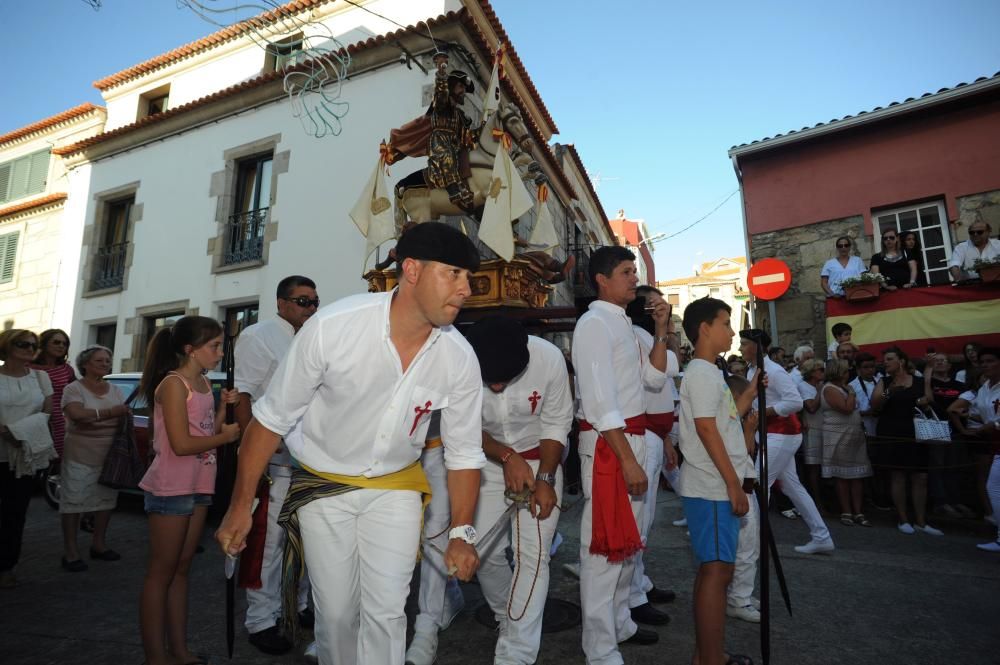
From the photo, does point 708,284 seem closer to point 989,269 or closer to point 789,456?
point 989,269

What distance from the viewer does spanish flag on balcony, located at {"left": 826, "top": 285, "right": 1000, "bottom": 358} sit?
304 inches

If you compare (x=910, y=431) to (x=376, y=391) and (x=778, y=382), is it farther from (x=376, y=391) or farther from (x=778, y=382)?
(x=376, y=391)

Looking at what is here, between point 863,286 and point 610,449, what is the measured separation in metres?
8.10

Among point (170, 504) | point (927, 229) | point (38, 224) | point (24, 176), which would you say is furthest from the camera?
point (24, 176)

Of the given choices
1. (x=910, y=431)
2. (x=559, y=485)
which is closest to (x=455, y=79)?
(x=559, y=485)

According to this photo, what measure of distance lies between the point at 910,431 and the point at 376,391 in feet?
22.8

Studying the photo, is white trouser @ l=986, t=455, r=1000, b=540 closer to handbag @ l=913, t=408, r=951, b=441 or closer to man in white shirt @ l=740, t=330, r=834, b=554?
handbag @ l=913, t=408, r=951, b=441

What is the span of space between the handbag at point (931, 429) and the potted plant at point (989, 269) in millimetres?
2974

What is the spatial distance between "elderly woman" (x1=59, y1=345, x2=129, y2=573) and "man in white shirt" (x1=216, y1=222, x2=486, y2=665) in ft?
12.4

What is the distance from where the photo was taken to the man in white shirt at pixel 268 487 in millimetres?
3018

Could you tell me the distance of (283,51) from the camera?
476 inches

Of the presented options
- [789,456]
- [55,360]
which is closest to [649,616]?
[789,456]

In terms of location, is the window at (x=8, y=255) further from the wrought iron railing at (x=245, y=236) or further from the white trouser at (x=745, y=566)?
the white trouser at (x=745, y=566)

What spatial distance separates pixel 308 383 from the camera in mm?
1852
